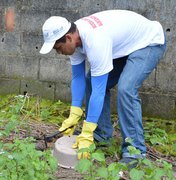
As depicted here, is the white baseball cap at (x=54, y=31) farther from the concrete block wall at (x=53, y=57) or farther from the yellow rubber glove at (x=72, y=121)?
the concrete block wall at (x=53, y=57)

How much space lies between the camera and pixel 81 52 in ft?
10.1

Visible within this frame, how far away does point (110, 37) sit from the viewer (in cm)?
284

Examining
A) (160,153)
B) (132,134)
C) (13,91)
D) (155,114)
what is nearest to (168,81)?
(155,114)

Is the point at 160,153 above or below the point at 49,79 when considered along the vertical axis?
below

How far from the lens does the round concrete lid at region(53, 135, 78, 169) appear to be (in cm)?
288

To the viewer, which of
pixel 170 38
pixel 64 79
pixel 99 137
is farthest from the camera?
pixel 64 79

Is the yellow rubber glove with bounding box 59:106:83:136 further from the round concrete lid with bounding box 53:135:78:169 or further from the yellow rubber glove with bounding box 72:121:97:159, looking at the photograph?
the yellow rubber glove with bounding box 72:121:97:159

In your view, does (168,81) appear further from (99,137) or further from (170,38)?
(99,137)

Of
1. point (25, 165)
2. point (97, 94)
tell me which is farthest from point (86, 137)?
point (25, 165)

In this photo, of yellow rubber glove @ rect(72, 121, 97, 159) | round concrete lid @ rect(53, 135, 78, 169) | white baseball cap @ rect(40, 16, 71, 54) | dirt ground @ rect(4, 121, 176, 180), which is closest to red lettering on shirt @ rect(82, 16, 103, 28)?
white baseball cap @ rect(40, 16, 71, 54)

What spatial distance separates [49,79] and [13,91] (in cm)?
50

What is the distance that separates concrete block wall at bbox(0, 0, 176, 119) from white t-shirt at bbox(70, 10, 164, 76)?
0.77 metres

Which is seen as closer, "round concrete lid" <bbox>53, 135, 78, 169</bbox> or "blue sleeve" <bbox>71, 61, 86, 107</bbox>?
"round concrete lid" <bbox>53, 135, 78, 169</bbox>

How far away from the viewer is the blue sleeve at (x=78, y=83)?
3.22 m
